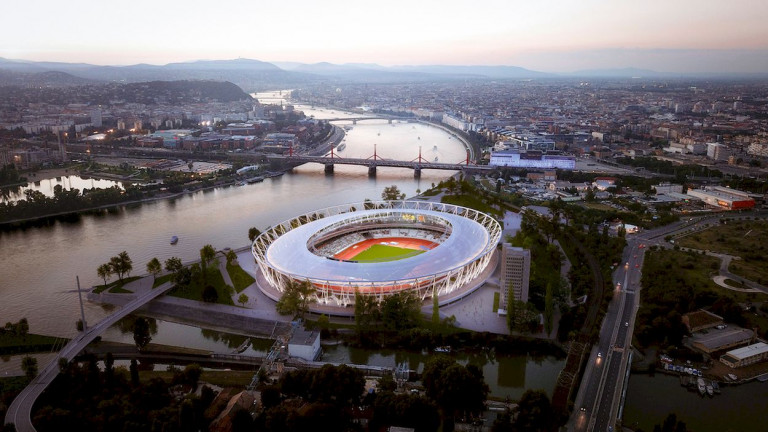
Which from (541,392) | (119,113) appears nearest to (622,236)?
(541,392)

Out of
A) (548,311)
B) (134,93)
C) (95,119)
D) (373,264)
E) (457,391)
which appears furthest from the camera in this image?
(134,93)

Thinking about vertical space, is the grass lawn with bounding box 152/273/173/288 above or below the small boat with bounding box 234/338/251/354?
above

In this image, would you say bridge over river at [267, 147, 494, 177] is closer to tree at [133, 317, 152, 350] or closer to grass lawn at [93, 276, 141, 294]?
grass lawn at [93, 276, 141, 294]

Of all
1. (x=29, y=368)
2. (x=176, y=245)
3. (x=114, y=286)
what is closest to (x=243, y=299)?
(x=114, y=286)

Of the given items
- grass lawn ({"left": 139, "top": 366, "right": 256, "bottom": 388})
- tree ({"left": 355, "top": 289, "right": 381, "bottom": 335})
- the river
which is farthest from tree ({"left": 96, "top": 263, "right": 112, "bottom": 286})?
the river

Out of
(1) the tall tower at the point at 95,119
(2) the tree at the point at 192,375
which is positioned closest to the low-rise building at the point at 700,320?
(2) the tree at the point at 192,375

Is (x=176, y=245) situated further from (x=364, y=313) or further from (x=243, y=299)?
(x=364, y=313)
